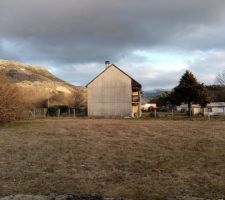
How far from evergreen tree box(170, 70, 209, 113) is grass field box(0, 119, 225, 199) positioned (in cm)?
4201

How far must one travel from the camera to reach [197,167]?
1789 centimetres

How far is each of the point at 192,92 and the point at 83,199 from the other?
5947 centimetres

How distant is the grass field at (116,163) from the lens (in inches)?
577

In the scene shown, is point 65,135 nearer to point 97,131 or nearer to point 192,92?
point 97,131

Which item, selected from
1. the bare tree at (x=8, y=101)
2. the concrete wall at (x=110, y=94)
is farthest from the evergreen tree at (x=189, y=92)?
the bare tree at (x=8, y=101)

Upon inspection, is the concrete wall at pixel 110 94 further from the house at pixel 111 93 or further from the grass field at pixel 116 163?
the grass field at pixel 116 163

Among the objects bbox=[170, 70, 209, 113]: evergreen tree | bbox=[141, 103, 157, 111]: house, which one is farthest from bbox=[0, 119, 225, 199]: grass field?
bbox=[141, 103, 157, 111]: house

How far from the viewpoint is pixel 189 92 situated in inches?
2768

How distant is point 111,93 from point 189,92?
12.3 metres

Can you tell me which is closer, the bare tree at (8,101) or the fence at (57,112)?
the bare tree at (8,101)

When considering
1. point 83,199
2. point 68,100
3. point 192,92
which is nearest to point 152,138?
point 83,199

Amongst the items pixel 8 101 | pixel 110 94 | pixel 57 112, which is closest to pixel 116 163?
pixel 8 101

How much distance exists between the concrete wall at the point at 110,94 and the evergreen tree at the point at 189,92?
7.44 m

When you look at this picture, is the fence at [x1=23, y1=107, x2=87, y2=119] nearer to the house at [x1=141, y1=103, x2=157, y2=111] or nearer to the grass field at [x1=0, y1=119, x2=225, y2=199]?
the house at [x1=141, y1=103, x2=157, y2=111]
